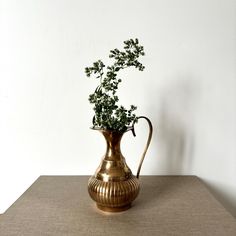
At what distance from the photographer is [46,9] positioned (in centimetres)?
95

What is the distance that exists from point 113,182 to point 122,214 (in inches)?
3.7

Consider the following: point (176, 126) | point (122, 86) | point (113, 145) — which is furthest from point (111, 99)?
point (176, 126)

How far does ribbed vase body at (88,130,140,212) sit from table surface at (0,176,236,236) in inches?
1.4

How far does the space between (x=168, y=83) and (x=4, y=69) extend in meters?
0.62

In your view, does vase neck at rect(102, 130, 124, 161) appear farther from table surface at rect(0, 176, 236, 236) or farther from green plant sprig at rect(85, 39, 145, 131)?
table surface at rect(0, 176, 236, 236)

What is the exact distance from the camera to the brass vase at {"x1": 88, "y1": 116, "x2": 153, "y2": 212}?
0.69 metres

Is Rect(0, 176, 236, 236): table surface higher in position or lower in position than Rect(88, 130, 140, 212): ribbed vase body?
lower

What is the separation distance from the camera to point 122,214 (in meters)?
0.71

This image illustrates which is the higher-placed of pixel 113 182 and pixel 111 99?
pixel 111 99

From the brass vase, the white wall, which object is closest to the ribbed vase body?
the brass vase

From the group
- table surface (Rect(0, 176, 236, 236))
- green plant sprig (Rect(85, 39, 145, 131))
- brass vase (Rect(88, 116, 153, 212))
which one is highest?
green plant sprig (Rect(85, 39, 145, 131))

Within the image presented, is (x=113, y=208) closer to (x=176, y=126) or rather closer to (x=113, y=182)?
(x=113, y=182)

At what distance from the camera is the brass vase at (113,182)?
694 mm

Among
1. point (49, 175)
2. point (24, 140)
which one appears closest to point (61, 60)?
point (24, 140)
